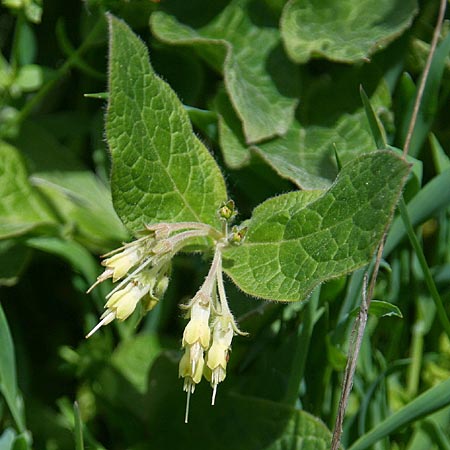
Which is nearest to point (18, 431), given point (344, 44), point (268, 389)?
point (268, 389)

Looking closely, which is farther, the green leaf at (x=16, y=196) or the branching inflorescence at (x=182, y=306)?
the green leaf at (x=16, y=196)

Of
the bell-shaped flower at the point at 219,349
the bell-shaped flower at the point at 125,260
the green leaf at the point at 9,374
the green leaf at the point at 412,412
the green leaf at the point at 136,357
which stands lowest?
the green leaf at the point at 136,357

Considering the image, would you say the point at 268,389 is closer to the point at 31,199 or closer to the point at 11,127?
the point at 31,199

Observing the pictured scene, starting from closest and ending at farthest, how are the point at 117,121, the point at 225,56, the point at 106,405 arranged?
the point at 117,121 < the point at 225,56 < the point at 106,405

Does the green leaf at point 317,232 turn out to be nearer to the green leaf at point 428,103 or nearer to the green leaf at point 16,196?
the green leaf at point 428,103

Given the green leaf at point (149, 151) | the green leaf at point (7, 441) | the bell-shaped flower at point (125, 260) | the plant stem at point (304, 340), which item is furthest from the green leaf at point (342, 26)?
the green leaf at point (7, 441)

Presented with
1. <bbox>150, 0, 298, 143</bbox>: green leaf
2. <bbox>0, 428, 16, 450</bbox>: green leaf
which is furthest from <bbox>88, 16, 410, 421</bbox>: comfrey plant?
<bbox>0, 428, 16, 450</bbox>: green leaf

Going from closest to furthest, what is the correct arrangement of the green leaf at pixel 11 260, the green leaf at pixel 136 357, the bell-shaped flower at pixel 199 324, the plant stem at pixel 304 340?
the bell-shaped flower at pixel 199 324, the plant stem at pixel 304 340, the green leaf at pixel 11 260, the green leaf at pixel 136 357
